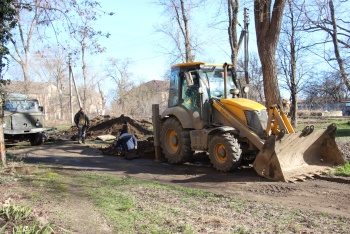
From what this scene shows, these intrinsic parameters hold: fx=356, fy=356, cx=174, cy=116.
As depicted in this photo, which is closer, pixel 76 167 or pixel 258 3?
pixel 76 167

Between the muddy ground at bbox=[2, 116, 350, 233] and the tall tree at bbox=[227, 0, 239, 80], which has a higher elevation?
the tall tree at bbox=[227, 0, 239, 80]

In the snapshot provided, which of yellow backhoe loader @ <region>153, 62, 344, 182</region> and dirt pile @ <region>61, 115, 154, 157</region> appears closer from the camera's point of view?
yellow backhoe loader @ <region>153, 62, 344, 182</region>

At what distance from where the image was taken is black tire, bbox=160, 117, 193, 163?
33.6 ft

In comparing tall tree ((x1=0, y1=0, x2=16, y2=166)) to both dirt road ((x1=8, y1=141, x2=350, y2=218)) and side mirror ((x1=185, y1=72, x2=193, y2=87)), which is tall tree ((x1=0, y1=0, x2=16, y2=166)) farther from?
side mirror ((x1=185, y1=72, x2=193, y2=87))

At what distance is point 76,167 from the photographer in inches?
417

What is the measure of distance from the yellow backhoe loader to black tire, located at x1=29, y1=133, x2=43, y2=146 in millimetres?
7795

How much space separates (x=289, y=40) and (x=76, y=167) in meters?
21.4

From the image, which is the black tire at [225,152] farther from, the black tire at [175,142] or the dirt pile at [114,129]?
the dirt pile at [114,129]

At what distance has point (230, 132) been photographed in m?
9.05

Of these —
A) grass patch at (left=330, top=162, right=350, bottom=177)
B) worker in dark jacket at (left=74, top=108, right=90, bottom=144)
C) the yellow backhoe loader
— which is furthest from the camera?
worker in dark jacket at (left=74, top=108, right=90, bottom=144)

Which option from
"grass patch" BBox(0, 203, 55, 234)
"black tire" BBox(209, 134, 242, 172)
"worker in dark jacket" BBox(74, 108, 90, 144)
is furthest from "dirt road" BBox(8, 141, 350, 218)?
"grass patch" BBox(0, 203, 55, 234)

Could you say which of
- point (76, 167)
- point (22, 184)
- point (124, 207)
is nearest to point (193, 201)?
point (124, 207)

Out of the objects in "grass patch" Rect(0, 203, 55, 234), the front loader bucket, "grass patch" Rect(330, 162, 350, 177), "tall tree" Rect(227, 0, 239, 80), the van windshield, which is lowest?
"grass patch" Rect(330, 162, 350, 177)

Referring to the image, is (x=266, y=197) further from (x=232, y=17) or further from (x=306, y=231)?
(x=232, y=17)
